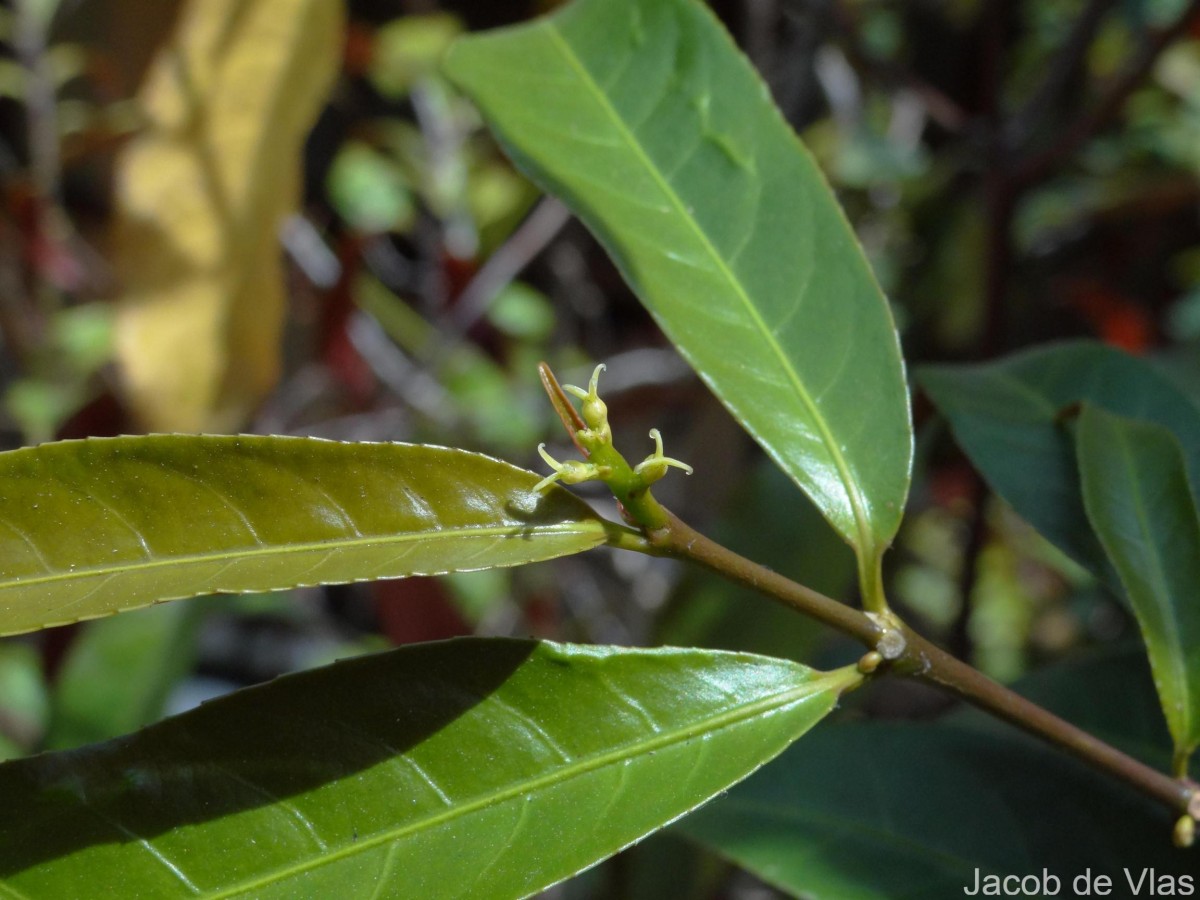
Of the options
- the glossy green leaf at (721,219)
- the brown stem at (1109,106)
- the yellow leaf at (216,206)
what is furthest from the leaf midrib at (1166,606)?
the yellow leaf at (216,206)

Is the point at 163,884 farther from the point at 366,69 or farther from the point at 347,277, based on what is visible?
the point at 366,69

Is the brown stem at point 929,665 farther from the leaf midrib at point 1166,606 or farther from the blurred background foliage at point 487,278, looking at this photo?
the blurred background foliage at point 487,278

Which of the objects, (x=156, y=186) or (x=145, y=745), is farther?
(x=156, y=186)

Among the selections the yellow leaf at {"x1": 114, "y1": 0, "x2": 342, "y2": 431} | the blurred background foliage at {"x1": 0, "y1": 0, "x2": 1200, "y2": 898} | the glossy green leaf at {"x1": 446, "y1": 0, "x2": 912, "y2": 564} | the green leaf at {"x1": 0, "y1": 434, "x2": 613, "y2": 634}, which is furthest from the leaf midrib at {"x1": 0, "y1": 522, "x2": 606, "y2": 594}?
the yellow leaf at {"x1": 114, "y1": 0, "x2": 342, "y2": 431}

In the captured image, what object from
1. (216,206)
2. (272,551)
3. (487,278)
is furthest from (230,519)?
(487,278)

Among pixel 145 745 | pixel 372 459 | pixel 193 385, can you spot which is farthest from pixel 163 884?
Result: pixel 193 385
